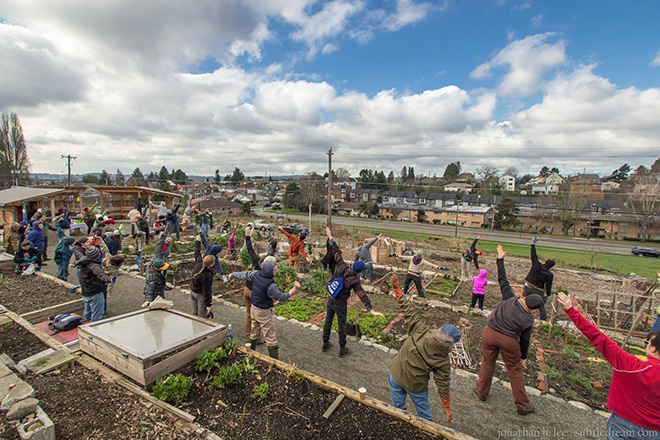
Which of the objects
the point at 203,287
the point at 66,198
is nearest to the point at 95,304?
the point at 203,287

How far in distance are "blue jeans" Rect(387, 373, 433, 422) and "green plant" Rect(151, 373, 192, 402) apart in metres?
2.67

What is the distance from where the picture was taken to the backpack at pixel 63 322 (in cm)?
560

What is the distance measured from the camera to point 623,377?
2.72m

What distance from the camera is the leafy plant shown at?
24.3 feet

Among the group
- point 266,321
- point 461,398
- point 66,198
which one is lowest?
point 461,398

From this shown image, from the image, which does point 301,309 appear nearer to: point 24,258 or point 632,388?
point 632,388

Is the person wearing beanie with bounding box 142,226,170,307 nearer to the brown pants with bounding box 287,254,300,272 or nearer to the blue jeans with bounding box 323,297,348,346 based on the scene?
the blue jeans with bounding box 323,297,348,346

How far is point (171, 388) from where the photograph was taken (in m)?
3.63

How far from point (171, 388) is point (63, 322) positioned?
12.6 ft

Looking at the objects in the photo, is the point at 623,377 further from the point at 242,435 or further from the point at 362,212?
the point at 362,212

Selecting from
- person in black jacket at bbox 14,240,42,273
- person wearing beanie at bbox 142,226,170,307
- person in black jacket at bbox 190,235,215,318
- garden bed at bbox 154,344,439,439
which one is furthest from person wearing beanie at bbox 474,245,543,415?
person in black jacket at bbox 14,240,42,273

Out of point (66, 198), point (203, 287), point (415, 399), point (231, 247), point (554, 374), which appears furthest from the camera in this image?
point (66, 198)

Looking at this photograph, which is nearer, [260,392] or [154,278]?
[260,392]

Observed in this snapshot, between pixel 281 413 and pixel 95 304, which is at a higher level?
pixel 95 304
